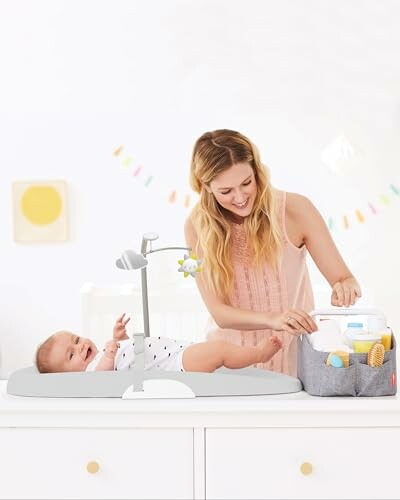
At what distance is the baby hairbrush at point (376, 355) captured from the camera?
5.84 feet

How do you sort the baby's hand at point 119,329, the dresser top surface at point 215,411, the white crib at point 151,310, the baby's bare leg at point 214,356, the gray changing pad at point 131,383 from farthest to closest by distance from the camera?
1. the white crib at point 151,310
2. the baby's hand at point 119,329
3. the baby's bare leg at point 214,356
4. the gray changing pad at point 131,383
5. the dresser top surface at point 215,411

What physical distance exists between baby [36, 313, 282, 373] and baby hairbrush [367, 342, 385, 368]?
1.14ft

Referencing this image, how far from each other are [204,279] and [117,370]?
17.3 inches

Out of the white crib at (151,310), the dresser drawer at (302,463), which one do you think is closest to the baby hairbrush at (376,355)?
the dresser drawer at (302,463)

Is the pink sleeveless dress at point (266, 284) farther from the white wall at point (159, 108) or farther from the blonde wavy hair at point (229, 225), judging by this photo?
the white wall at point (159, 108)

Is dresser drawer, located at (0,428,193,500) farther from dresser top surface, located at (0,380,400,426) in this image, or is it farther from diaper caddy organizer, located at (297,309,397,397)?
diaper caddy organizer, located at (297,309,397,397)

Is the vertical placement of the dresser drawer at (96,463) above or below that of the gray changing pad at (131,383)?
below

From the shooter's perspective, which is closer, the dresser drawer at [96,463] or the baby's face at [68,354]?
the dresser drawer at [96,463]

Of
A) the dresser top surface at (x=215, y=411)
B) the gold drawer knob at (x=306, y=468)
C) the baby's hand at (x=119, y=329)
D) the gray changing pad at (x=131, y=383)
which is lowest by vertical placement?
the gold drawer knob at (x=306, y=468)

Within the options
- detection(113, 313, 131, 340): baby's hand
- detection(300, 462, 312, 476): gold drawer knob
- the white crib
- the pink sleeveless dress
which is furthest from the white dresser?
the white crib

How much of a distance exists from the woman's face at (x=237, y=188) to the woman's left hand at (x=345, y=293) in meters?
0.35

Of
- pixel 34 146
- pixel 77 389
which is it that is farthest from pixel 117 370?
pixel 34 146

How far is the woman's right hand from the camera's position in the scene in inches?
78.8

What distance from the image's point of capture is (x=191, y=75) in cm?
277
